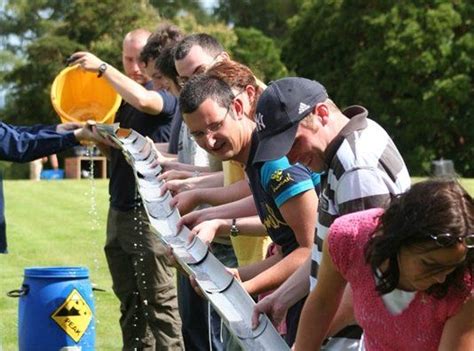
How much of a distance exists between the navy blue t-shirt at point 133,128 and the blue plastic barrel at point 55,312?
1.02 metres

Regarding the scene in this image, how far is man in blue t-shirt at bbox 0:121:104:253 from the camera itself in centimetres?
752

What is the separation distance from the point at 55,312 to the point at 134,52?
7.45 feet

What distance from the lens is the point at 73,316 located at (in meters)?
7.11

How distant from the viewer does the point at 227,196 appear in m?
5.75

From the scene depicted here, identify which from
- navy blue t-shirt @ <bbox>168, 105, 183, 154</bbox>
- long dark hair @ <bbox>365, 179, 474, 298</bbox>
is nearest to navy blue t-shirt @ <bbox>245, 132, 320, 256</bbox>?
long dark hair @ <bbox>365, 179, 474, 298</bbox>

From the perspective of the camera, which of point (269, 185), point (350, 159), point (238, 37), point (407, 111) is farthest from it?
point (238, 37)

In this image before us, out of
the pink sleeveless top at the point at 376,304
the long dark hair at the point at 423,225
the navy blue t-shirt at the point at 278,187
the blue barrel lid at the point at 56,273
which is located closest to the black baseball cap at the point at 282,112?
the navy blue t-shirt at the point at 278,187

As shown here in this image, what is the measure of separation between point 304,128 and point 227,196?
1.93 m

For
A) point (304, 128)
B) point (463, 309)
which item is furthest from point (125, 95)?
point (463, 309)

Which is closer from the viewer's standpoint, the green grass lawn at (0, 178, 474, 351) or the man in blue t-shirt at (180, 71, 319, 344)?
the man in blue t-shirt at (180, 71, 319, 344)

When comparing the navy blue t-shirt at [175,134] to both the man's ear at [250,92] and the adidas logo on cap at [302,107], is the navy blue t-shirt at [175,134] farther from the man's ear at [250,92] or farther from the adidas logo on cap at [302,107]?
the adidas logo on cap at [302,107]

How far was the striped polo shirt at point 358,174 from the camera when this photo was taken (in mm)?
3635

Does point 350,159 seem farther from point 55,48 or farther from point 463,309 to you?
point 55,48

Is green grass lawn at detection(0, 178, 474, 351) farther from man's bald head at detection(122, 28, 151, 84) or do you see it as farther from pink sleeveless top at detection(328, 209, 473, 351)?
pink sleeveless top at detection(328, 209, 473, 351)
